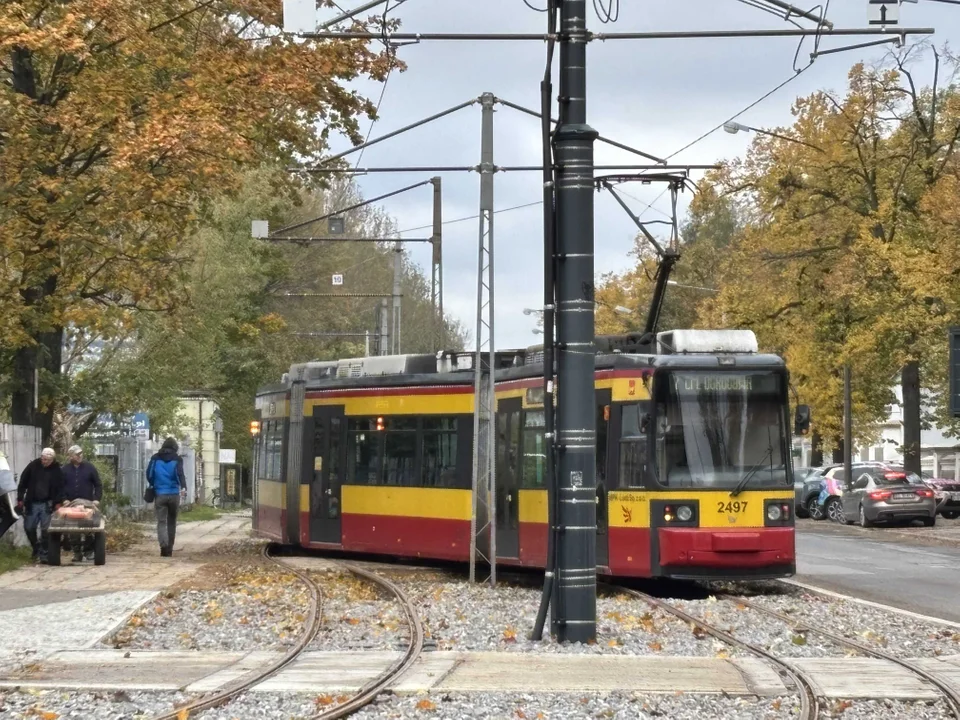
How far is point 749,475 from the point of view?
1831cm

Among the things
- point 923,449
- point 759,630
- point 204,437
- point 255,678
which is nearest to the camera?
point 255,678

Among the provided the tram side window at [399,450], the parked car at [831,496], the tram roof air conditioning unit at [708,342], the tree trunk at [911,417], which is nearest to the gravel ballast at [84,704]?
the tram roof air conditioning unit at [708,342]

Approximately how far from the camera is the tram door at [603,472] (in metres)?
18.6

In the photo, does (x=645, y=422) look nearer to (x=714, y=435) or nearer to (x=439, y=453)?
(x=714, y=435)

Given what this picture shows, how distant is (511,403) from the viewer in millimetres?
20688

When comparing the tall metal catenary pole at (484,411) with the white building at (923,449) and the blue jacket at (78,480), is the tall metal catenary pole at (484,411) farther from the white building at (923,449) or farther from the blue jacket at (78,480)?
the white building at (923,449)

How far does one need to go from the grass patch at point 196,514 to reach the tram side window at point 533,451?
23815mm

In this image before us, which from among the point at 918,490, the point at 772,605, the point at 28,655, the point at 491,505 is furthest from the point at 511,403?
the point at 918,490

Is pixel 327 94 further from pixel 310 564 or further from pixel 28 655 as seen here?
pixel 28 655

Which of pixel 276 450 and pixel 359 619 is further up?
pixel 276 450

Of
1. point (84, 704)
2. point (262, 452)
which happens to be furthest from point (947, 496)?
point (84, 704)

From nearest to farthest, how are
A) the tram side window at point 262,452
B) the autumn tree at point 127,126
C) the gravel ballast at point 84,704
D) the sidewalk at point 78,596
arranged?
the gravel ballast at point 84,704 → the sidewalk at point 78,596 → the autumn tree at point 127,126 → the tram side window at point 262,452

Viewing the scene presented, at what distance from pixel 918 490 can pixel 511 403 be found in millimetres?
20429

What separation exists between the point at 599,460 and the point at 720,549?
5.77 ft
